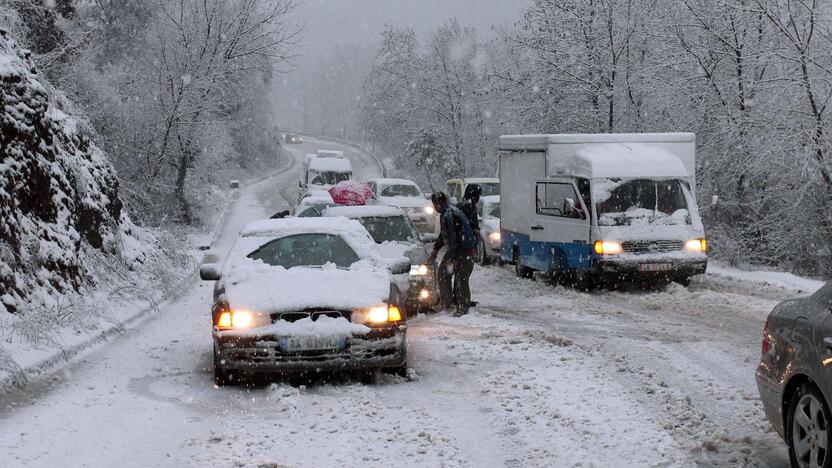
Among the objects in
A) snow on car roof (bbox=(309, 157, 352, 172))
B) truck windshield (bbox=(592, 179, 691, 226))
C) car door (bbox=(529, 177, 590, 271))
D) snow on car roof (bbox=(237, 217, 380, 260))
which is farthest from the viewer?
snow on car roof (bbox=(309, 157, 352, 172))

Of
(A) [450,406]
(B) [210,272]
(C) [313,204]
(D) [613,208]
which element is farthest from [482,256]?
(A) [450,406]

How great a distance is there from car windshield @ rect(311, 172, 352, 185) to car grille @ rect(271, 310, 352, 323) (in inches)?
1317

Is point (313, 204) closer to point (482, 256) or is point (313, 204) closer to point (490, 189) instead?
point (482, 256)

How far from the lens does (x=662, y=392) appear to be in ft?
27.8

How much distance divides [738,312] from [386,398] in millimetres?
6841

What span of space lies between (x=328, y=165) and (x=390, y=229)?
93.3ft

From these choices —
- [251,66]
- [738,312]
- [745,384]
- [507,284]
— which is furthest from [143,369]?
[251,66]

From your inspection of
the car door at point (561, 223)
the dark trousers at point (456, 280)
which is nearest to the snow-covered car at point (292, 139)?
the car door at point (561, 223)

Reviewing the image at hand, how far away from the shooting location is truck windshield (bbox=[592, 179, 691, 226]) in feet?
54.4

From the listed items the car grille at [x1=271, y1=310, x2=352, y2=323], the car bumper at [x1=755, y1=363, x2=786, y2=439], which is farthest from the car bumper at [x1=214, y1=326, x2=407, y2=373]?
the car bumper at [x1=755, y1=363, x2=786, y2=439]

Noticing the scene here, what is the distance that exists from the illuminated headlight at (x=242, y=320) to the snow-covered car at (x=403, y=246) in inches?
161

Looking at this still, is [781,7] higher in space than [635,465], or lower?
higher

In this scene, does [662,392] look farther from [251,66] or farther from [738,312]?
[251,66]

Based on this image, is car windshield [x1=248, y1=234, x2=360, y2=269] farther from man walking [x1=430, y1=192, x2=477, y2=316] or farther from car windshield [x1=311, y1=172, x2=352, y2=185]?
car windshield [x1=311, y1=172, x2=352, y2=185]
